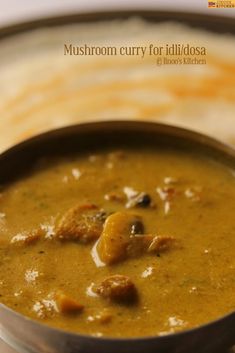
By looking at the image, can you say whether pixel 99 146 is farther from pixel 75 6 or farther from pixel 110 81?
pixel 75 6

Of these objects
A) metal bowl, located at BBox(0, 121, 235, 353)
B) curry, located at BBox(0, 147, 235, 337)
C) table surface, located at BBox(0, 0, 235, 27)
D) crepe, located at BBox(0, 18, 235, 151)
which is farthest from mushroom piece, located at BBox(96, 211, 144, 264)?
table surface, located at BBox(0, 0, 235, 27)

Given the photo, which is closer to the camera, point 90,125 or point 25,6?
point 90,125

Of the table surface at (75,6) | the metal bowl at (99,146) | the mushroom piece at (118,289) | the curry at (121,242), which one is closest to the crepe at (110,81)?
the table surface at (75,6)

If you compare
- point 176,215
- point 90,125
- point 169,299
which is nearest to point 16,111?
point 90,125

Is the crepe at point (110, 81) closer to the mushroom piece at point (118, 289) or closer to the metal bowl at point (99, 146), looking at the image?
the metal bowl at point (99, 146)

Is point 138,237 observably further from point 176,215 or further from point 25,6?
point 25,6

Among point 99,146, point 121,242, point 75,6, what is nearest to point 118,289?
point 121,242
